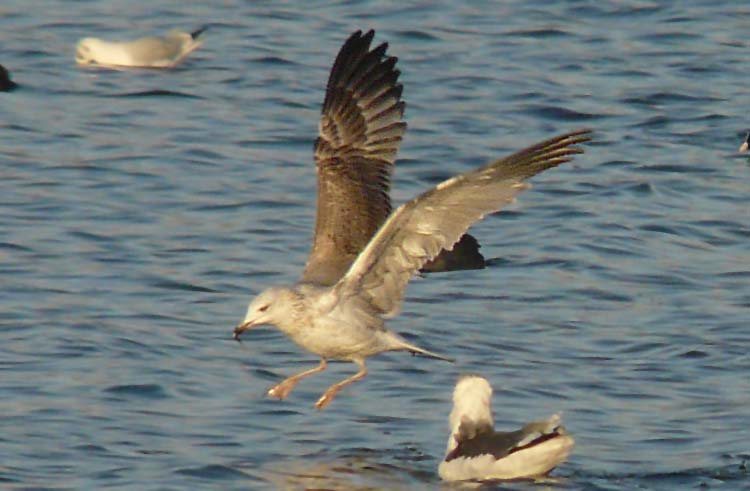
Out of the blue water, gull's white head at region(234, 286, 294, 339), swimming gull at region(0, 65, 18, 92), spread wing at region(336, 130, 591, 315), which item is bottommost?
the blue water

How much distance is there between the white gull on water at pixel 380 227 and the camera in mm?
8438

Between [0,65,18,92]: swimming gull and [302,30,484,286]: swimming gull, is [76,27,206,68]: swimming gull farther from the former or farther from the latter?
[302,30,484,286]: swimming gull

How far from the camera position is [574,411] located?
1014cm

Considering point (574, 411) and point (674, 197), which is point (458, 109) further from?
point (574, 411)

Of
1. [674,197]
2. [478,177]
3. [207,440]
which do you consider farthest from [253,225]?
[478,177]

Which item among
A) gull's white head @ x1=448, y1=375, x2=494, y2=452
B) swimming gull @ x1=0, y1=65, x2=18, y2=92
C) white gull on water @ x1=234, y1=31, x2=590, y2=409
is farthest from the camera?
swimming gull @ x1=0, y1=65, x2=18, y2=92

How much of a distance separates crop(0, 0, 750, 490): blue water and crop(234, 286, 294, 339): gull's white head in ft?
2.53

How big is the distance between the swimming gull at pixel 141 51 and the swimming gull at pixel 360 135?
796 centimetres

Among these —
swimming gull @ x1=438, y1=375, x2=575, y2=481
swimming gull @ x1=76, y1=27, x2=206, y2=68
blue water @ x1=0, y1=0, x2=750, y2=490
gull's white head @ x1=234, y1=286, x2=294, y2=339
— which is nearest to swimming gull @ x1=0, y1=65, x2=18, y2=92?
blue water @ x1=0, y1=0, x2=750, y2=490

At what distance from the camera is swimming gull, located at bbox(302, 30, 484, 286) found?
9.46m

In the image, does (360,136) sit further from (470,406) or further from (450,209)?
(470,406)

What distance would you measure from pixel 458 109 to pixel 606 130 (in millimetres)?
1408

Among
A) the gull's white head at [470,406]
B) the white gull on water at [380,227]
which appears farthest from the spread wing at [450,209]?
the gull's white head at [470,406]

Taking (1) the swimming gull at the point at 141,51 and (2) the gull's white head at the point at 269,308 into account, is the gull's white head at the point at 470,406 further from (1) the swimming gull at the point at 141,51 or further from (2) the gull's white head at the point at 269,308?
(1) the swimming gull at the point at 141,51
